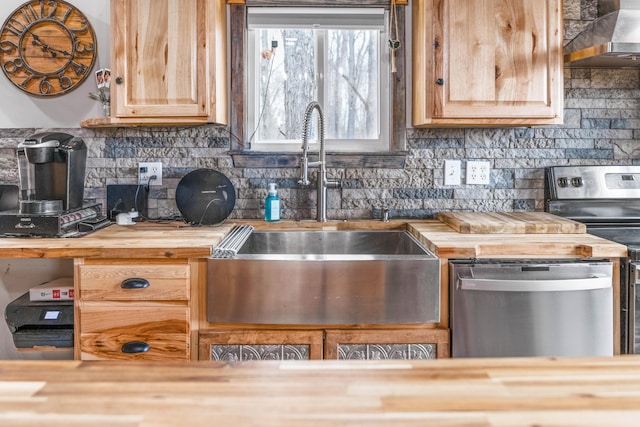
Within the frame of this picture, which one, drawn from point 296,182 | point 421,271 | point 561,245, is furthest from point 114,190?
point 561,245

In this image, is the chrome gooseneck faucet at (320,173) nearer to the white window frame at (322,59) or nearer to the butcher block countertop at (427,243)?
the white window frame at (322,59)

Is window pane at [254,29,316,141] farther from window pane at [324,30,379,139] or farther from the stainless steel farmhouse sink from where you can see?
the stainless steel farmhouse sink

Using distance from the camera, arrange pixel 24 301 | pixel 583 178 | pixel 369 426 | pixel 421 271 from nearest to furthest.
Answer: pixel 369 426 < pixel 421 271 < pixel 24 301 < pixel 583 178

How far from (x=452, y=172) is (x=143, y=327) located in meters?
1.59

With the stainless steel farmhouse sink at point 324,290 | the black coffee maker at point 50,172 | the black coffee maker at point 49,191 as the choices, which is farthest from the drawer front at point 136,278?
the black coffee maker at point 50,172

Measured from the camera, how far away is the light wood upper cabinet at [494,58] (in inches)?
87.7

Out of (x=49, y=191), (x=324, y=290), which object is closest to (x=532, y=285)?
(x=324, y=290)

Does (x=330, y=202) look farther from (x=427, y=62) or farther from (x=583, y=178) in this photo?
(x=583, y=178)

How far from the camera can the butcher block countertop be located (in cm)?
183

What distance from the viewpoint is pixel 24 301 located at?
79.4 inches

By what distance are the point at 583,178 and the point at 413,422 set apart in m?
2.19

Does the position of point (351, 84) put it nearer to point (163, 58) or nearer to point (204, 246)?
point (163, 58)

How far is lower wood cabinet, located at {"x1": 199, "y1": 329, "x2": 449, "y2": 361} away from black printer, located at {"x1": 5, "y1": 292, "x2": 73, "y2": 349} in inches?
19.8

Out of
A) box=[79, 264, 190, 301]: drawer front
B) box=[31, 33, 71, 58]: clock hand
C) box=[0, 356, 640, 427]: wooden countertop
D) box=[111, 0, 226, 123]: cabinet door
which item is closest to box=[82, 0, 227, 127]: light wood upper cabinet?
box=[111, 0, 226, 123]: cabinet door
